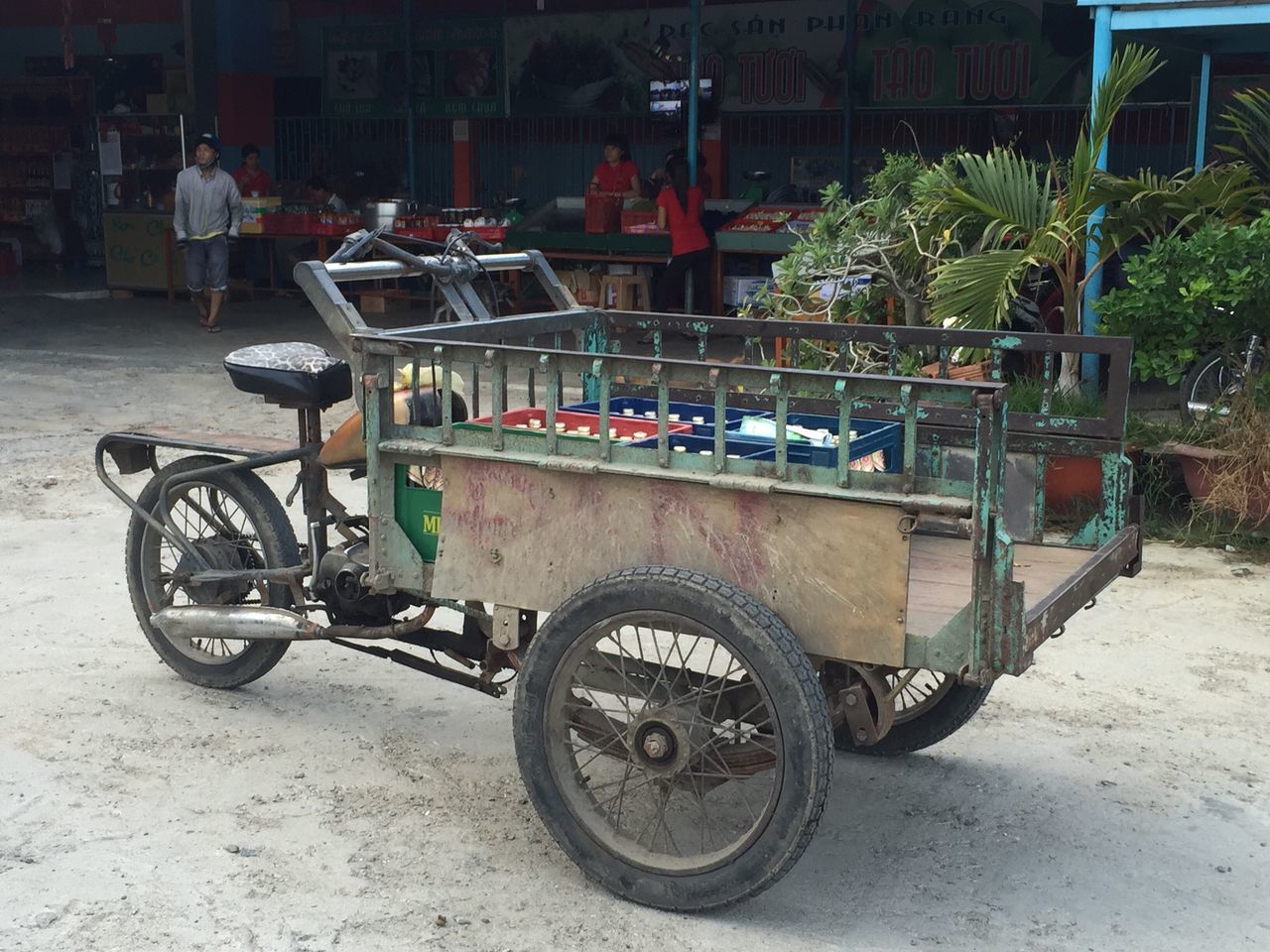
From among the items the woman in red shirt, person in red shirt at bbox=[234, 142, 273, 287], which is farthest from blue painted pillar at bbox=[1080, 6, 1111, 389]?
person in red shirt at bbox=[234, 142, 273, 287]

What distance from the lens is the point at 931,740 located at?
4477mm

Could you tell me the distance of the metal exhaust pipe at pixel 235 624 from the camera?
4562mm

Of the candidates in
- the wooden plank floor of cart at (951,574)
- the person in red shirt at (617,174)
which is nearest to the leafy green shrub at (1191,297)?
the wooden plank floor of cart at (951,574)

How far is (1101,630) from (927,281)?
9.11ft

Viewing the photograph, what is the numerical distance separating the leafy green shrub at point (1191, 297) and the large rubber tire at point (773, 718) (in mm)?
4447

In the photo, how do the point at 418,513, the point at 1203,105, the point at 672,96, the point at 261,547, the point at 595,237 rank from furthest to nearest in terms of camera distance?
the point at 672,96 → the point at 595,237 → the point at 1203,105 → the point at 261,547 → the point at 418,513

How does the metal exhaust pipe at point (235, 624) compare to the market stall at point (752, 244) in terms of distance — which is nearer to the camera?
the metal exhaust pipe at point (235, 624)

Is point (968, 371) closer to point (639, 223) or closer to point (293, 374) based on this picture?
point (293, 374)

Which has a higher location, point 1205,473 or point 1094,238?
point 1094,238

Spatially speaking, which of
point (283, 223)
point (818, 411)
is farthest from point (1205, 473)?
point (283, 223)

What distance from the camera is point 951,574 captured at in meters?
3.98

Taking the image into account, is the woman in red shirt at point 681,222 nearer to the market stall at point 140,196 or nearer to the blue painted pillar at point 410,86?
the blue painted pillar at point 410,86

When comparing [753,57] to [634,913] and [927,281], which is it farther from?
[634,913]

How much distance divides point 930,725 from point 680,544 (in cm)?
130
